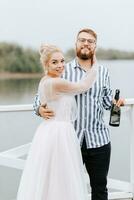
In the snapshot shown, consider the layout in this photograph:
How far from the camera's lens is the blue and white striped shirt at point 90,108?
2242 millimetres

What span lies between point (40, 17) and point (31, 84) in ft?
1.72

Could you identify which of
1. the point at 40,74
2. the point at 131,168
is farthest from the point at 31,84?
the point at 131,168

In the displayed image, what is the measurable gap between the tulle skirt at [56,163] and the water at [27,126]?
0.79m

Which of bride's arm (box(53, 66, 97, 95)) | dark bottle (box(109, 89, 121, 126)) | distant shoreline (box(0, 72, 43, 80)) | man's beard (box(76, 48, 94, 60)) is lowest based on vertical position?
dark bottle (box(109, 89, 121, 126))

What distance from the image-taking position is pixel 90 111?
224cm

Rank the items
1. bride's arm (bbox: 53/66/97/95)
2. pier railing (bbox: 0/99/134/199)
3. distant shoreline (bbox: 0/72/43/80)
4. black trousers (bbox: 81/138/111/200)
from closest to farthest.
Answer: bride's arm (bbox: 53/66/97/95) → black trousers (bbox: 81/138/111/200) → pier railing (bbox: 0/99/134/199) → distant shoreline (bbox: 0/72/43/80)

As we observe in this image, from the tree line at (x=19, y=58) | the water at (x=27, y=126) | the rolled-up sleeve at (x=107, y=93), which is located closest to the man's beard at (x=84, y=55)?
the rolled-up sleeve at (x=107, y=93)

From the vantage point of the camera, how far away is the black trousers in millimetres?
2279

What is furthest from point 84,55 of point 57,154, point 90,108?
point 57,154

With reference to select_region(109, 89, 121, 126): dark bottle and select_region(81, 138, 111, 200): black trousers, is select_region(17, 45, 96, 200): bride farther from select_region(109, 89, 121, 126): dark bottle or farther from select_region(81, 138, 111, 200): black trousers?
select_region(109, 89, 121, 126): dark bottle

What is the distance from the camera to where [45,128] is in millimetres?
2246

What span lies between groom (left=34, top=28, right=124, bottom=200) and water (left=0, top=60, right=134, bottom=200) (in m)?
0.78

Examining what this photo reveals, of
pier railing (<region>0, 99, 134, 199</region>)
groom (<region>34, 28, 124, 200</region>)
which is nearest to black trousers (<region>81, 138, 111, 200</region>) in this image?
groom (<region>34, 28, 124, 200</region>)

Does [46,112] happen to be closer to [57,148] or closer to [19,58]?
[57,148]
